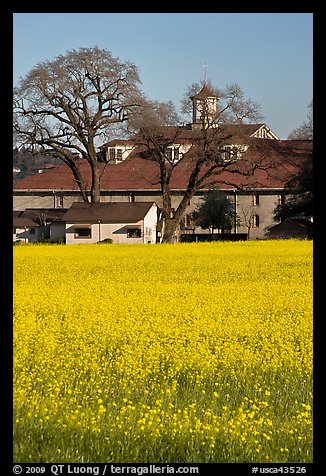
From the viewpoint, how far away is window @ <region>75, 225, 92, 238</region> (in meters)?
61.2

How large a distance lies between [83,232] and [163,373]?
52982 mm

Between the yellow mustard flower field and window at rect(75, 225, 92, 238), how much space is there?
42.5m

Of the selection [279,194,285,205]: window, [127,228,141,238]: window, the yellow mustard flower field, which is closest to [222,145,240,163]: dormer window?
[279,194,285,205]: window

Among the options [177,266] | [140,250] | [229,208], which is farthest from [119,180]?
[177,266]

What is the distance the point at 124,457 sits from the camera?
6340 mm

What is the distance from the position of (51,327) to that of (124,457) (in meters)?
5.60

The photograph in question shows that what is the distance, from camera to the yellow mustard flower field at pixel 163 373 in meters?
6.50

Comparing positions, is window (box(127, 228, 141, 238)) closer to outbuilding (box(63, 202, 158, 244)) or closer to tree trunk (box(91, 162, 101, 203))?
outbuilding (box(63, 202, 158, 244))

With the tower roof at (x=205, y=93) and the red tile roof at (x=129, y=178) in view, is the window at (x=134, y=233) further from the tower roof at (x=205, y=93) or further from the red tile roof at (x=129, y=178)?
the tower roof at (x=205, y=93)

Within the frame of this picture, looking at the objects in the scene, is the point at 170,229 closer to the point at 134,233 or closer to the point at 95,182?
the point at 95,182

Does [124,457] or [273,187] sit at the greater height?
[273,187]

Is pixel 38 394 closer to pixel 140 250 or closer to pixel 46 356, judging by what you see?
pixel 46 356

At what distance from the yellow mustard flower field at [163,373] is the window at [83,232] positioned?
139ft

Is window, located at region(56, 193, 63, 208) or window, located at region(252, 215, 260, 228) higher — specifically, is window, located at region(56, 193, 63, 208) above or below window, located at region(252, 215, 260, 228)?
above
